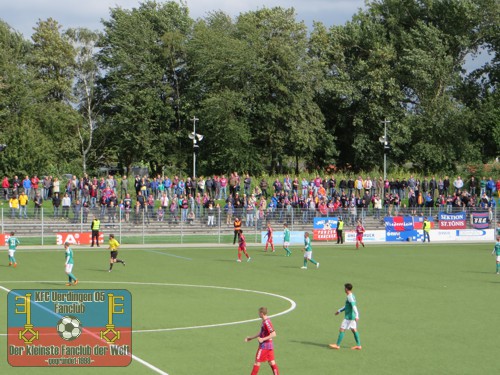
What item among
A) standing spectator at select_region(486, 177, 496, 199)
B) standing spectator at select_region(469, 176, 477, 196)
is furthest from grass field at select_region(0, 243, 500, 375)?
standing spectator at select_region(486, 177, 496, 199)

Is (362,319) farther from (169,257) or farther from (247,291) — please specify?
(169,257)

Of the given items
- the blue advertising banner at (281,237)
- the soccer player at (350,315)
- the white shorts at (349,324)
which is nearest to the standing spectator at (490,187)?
the blue advertising banner at (281,237)

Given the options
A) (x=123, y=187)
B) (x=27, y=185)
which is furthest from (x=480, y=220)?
(x=27, y=185)

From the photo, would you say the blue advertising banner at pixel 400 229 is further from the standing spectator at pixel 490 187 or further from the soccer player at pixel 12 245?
the soccer player at pixel 12 245

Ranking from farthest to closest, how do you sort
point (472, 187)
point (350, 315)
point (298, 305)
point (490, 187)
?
point (472, 187) < point (490, 187) < point (298, 305) < point (350, 315)

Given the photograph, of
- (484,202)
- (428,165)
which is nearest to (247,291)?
(484,202)

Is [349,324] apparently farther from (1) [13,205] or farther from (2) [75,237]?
(1) [13,205]

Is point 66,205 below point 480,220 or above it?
above

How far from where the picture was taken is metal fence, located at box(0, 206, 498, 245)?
5228 centimetres

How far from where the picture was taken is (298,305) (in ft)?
93.4

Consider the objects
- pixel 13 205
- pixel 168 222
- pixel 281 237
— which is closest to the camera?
pixel 13 205

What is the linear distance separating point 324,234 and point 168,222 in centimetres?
1153

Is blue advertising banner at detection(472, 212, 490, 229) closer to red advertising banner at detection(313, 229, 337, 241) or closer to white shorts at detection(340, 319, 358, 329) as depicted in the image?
red advertising banner at detection(313, 229, 337, 241)

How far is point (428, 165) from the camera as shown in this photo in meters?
83.8
